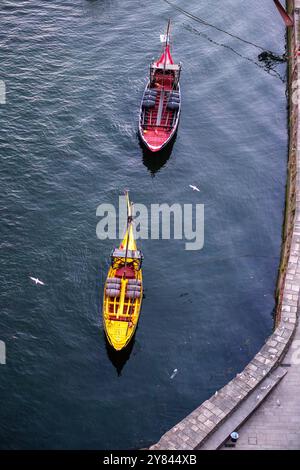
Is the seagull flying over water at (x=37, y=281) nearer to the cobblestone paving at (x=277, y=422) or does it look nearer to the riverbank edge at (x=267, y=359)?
the riverbank edge at (x=267, y=359)

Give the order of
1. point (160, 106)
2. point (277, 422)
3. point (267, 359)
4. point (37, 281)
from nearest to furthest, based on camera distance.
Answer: point (277, 422)
point (267, 359)
point (37, 281)
point (160, 106)

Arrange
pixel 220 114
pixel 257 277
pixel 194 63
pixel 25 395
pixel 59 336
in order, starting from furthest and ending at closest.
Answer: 1. pixel 194 63
2. pixel 220 114
3. pixel 257 277
4. pixel 59 336
5. pixel 25 395

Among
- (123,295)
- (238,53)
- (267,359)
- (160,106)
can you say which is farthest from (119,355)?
(238,53)

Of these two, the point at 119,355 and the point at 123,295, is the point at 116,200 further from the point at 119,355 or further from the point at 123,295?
the point at 119,355

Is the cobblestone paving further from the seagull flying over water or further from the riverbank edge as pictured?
the seagull flying over water

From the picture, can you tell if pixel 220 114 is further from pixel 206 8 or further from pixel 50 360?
pixel 50 360

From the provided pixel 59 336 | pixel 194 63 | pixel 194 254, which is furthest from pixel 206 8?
pixel 59 336

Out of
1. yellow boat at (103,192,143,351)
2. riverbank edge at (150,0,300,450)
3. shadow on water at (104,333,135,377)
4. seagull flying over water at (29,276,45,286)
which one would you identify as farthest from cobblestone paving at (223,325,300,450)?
seagull flying over water at (29,276,45,286)
